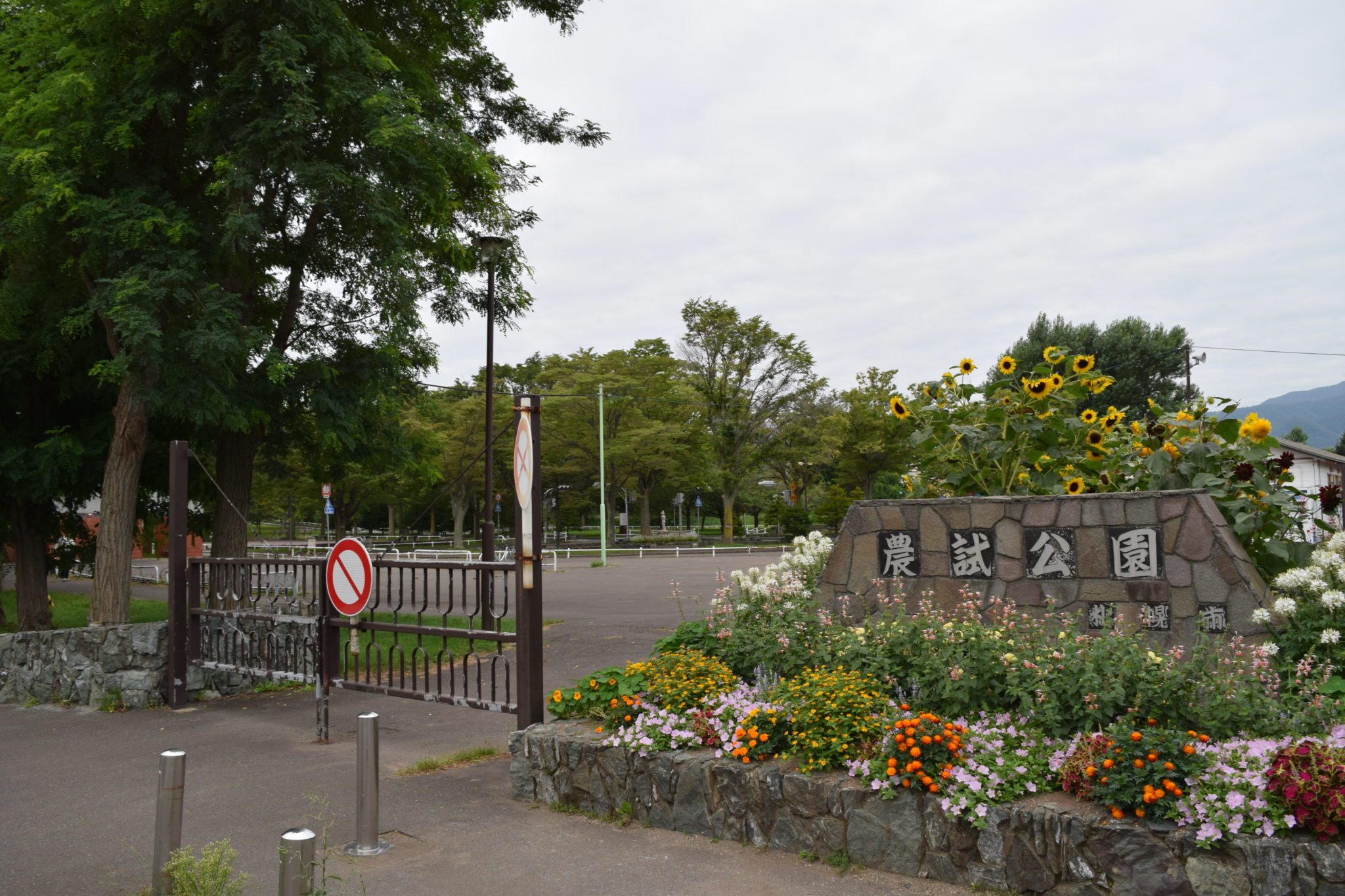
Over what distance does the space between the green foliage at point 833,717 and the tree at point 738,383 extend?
40.0 metres

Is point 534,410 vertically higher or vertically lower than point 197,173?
lower

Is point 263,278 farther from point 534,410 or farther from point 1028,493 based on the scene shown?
point 1028,493

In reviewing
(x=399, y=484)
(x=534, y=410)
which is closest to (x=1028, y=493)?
(x=534, y=410)

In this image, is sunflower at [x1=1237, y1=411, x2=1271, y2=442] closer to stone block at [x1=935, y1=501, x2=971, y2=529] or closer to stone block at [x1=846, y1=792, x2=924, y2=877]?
stone block at [x1=935, y1=501, x2=971, y2=529]

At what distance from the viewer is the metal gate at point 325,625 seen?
6355 millimetres

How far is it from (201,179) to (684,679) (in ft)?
32.4

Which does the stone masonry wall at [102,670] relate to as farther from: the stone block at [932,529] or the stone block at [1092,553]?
the stone block at [1092,553]

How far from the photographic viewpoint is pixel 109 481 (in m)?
11.1

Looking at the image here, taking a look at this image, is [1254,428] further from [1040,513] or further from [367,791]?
[367,791]

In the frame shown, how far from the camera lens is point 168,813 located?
158 inches

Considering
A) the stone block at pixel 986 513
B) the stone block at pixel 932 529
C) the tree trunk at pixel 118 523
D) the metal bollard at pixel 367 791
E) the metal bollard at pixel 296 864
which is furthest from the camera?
the tree trunk at pixel 118 523

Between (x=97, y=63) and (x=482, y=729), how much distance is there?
8568 mm

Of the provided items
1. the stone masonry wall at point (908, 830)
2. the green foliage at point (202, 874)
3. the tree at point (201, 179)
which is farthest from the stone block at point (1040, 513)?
the tree at point (201, 179)

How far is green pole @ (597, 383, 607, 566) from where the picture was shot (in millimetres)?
32562
